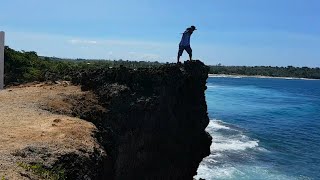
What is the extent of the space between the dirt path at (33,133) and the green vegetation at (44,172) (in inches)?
6.9

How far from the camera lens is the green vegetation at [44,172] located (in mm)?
9188

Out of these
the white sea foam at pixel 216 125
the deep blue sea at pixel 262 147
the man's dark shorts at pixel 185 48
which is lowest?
the deep blue sea at pixel 262 147

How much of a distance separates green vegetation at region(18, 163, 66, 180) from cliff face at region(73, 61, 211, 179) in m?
2.89

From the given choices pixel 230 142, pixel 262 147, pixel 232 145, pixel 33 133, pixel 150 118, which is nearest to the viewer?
pixel 33 133

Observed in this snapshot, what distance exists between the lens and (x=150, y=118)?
18.1 metres

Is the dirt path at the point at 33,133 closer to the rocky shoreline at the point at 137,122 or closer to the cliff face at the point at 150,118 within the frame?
the rocky shoreline at the point at 137,122

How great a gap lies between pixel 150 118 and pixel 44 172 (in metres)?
9.03

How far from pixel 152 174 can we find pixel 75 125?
Result: 20.9 feet

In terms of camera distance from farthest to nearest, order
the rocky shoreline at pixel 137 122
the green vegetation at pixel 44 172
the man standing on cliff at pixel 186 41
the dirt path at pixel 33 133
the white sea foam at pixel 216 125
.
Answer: the white sea foam at pixel 216 125 < the man standing on cliff at pixel 186 41 < the rocky shoreline at pixel 137 122 < the dirt path at pixel 33 133 < the green vegetation at pixel 44 172

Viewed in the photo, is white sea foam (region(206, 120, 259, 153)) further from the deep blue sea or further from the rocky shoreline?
the rocky shoreline

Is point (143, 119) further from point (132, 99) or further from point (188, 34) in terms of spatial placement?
point (188, 34)

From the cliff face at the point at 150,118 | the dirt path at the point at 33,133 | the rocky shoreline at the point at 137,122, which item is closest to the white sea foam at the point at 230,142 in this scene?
the cliff face at the point at 150,118

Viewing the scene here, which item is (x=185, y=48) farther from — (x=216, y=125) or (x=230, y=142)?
(x=216, y=125)

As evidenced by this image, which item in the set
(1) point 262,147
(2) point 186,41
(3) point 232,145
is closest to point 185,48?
(2) point 186,41
